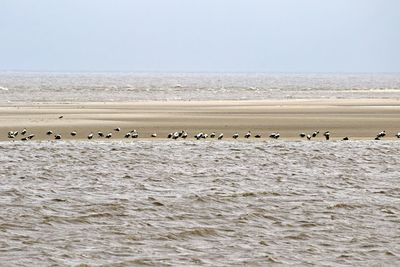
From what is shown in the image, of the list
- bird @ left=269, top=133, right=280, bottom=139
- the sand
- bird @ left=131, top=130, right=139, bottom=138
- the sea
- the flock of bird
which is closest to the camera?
the sea

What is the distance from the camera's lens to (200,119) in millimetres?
34438

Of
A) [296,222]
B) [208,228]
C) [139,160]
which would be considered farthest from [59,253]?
[139,160]

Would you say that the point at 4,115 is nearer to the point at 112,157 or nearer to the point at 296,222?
the point at 112,157

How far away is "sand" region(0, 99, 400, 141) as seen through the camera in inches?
1134

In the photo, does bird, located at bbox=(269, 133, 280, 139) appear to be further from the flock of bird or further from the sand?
the sand

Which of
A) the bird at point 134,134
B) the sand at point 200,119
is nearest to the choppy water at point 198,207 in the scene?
the bird at point 134,134

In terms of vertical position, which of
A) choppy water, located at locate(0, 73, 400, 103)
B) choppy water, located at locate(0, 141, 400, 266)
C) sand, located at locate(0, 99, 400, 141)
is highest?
choppy water, located at locate(0, 141, 400, 266)

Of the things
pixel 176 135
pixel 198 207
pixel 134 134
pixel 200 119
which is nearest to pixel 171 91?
pixel 200 119

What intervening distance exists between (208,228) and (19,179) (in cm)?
577

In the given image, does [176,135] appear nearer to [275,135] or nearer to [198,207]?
[275,135]

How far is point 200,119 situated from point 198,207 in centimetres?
2002

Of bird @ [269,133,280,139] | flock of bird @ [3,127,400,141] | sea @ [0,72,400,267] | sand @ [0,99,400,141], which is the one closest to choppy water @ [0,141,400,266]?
sea @ [0,72,400,267]

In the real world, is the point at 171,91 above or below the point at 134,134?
below

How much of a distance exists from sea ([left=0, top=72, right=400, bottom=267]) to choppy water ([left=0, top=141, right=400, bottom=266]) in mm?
20
